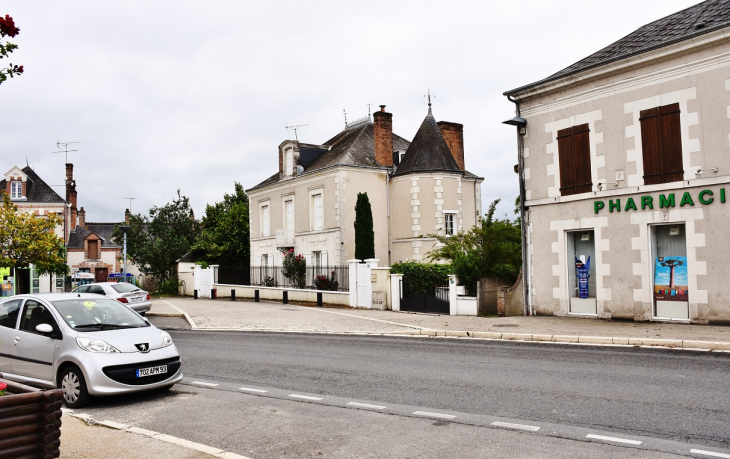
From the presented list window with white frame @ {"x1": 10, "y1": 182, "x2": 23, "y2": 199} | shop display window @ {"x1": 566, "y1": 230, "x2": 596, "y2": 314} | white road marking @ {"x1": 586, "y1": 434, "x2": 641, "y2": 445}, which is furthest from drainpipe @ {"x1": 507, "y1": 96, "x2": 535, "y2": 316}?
window with white frame @ {"x1": 10, "y1": 182, "x2": 23, "y2": 199}

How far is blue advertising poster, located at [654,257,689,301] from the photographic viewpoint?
14.8 meters

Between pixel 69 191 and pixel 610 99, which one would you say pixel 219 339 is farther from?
pixel 69 191

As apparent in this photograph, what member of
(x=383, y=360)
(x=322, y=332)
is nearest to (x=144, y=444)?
(x=383, y=360)

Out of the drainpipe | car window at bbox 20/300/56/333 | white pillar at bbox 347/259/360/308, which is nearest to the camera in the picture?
car window at bbox 20/300/56/333

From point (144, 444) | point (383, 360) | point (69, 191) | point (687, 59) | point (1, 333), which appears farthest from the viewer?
point (69, 191)

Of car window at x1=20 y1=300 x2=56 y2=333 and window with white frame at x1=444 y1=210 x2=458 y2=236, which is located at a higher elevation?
window with white frame at x1=444 y1=210 x2=458 y2=236

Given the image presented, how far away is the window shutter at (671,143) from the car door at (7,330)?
48.0ft

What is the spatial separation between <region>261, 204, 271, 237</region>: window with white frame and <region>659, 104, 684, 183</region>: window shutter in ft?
88.2

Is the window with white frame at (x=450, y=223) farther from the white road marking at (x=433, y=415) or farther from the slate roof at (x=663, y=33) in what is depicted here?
the white road marking at (x=433, y=415)

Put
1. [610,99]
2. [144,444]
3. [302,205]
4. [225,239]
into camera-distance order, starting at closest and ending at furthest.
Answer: [144,444] → [610,99] → [302,205] → [225,239]

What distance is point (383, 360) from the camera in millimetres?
10844

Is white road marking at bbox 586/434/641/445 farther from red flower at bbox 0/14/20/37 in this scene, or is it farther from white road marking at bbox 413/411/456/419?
red flower at bbox 0/14/20/37

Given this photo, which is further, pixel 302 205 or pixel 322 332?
pixel 302 205

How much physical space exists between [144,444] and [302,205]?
29259 millimetres
